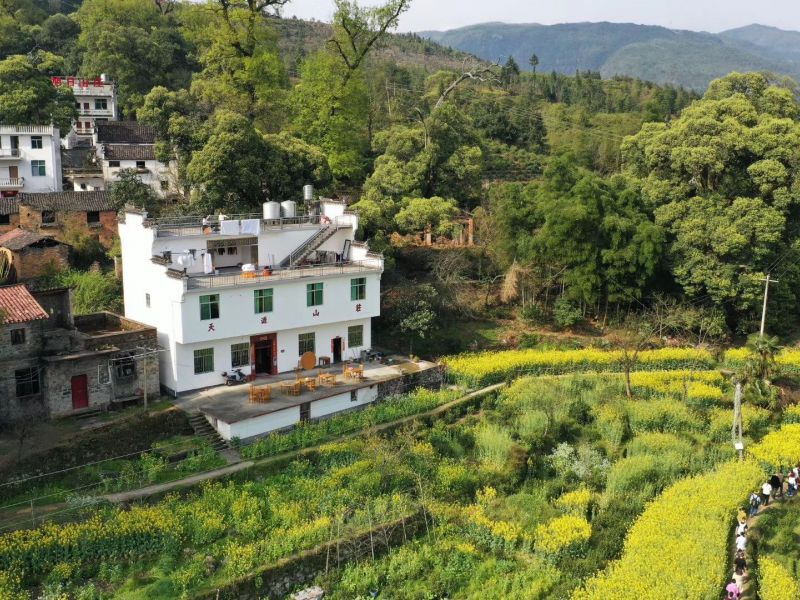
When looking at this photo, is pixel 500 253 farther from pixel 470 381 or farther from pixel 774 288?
pixel 774 288

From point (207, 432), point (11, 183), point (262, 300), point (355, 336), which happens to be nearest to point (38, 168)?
point (11, 183)

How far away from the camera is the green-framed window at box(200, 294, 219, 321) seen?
1032 inches

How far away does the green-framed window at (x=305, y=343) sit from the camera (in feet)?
95.5

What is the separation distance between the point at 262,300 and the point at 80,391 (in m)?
6.91

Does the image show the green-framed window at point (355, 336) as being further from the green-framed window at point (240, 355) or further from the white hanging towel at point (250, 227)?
the white hanging towel at point (250, 227)

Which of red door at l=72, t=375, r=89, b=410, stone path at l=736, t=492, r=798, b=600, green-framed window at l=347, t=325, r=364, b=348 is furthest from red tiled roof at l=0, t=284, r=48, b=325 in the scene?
stone path at l=736, t=492, r=798, b=600

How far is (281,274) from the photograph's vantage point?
93.2ft

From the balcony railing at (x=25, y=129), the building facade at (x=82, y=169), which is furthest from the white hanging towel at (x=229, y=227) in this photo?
the balcony railing at (x=25, y=129)

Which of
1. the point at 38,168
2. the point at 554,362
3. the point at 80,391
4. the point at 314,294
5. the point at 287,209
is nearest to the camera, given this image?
the point at 80,391

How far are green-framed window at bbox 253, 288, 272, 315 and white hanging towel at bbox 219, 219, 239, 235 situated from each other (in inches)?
132

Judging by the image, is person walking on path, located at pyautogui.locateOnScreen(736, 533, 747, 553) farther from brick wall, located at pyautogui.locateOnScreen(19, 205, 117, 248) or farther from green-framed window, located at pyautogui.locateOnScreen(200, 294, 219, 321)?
brick wall, located at pyautogui.locateOnScreen(19, 205, 117, 248)

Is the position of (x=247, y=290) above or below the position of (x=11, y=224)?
below

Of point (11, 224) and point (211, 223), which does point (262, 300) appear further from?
point (11, 224)

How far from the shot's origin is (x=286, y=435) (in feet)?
80.7
